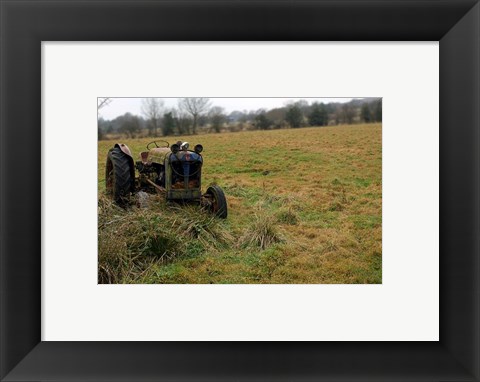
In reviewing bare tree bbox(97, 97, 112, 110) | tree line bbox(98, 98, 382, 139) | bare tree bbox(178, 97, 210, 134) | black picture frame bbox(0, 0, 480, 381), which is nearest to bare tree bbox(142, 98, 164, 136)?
tree line bbox(98, 98, 382, 139)

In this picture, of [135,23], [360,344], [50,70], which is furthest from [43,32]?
[360,344]

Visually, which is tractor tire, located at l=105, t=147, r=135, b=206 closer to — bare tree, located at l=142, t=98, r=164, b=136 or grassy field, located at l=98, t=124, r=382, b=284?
grassy field, located at l=98, t=124, r=382, b=284

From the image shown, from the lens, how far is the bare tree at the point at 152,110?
436 cm

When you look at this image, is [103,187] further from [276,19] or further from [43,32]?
[276,19]

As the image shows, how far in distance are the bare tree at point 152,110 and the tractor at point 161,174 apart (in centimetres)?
20

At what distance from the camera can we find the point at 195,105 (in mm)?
4387

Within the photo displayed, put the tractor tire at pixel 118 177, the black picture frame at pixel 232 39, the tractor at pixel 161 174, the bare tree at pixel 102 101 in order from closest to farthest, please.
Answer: the black picture frame at pixel 232 39, the bare tree at pixel 102 101, the tractor tire at pixel 118 177, the tractor at pixel 161 174

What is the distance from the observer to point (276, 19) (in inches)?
159

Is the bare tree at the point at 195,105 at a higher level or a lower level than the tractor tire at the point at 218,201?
higher

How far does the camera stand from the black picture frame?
13.3 feet

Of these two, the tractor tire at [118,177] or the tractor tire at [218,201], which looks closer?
the tractor tire at [118,177]

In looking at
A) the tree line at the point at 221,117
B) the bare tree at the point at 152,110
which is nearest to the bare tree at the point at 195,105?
the tree line at the point at 221,117

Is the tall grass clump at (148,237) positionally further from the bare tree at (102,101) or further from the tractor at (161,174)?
the bare tree at (102,101)

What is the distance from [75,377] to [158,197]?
5.56ft
